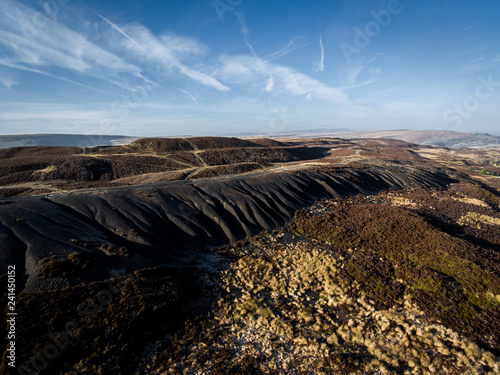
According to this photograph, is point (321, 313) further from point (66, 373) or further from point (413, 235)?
point (413, 235)
